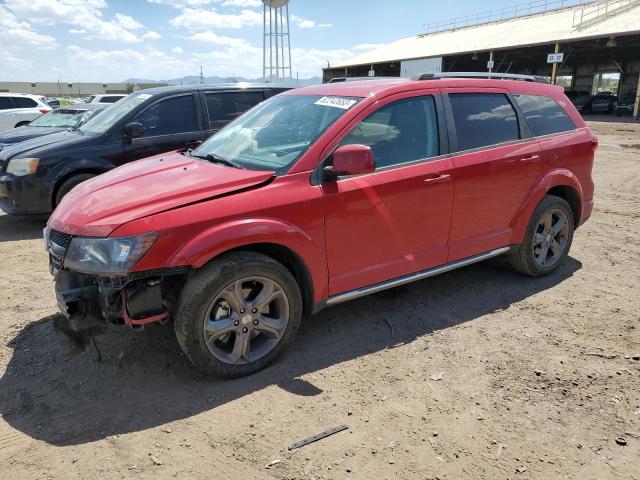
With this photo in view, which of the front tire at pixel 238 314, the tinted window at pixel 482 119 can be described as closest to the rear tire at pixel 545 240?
the tinted window at pixel 482 119

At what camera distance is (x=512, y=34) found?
38.3 m

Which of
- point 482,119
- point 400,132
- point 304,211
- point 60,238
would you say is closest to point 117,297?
point 60,238

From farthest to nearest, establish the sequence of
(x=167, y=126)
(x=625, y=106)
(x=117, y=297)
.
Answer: (x=625, y=106), (x=167, y=126), (x=117, y=297)

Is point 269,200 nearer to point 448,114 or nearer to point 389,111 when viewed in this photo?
point 389,111

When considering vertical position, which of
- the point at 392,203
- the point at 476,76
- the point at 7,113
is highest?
the point at 476,76

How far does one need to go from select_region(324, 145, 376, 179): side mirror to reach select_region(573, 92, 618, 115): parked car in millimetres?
33582

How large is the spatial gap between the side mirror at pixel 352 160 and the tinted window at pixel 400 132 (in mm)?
285

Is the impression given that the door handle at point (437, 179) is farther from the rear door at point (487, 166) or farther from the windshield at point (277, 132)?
the windshield at point (277, 132)

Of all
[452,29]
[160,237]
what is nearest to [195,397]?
[160,237]

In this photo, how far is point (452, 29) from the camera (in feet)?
168

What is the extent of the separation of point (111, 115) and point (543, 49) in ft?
116

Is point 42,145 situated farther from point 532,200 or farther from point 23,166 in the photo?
point 532,200

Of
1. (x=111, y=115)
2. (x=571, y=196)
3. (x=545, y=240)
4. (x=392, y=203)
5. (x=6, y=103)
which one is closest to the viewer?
(x=392, y=203)

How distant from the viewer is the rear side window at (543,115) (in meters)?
4.67
